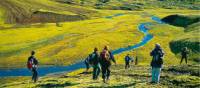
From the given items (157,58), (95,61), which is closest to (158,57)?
(157,58)

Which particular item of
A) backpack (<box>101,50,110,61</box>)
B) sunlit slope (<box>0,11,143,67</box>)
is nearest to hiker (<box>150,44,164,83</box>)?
backpack (<box>101,50,110,61</box>)

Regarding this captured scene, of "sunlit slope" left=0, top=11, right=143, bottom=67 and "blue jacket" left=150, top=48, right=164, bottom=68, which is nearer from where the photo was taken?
"blue jacket" left=150, top=48, right=164, bottom=68

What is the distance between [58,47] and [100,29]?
42.3m

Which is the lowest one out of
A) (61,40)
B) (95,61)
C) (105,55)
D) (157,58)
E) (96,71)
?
(61,40)

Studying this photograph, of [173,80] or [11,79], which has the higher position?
[173,80]

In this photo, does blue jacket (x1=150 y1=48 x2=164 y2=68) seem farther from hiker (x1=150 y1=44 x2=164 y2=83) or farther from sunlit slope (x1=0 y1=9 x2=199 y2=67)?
sunlit slope (x1=0 y1=9 x2=199 y2=67)

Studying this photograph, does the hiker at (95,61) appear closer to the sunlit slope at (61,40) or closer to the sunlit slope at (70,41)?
the sunlit slope at (70,41)

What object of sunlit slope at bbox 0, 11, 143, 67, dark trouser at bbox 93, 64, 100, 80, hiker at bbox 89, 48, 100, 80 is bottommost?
sunlit slope at bbox 0, 11, 143, 67

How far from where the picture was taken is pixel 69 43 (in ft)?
399

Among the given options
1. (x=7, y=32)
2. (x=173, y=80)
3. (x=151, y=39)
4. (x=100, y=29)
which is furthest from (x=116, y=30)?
(x=173, y=80)

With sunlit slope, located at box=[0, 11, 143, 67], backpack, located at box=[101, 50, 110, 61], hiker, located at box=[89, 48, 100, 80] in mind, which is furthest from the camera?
sunlit slope, located at box=[0, 11, 143, 67]

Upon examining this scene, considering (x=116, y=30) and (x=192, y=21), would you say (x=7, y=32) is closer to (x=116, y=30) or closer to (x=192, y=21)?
(x=116, y=30)

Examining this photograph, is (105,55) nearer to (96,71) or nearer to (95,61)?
(95,61)

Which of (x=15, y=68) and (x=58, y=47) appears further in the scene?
(x=58, y=47)
